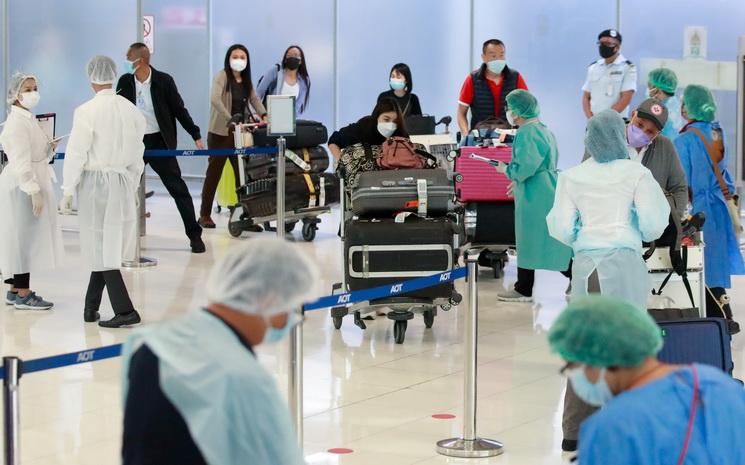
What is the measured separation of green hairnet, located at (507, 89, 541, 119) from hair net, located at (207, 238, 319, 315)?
6.16 meters

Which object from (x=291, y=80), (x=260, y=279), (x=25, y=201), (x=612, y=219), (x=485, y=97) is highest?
(x=291, y=80)

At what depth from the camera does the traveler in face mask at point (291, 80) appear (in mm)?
14344

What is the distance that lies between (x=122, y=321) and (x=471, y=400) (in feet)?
11.3

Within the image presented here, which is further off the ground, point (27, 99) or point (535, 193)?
point (27, 99)

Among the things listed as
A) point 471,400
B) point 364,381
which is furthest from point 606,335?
point 364,381

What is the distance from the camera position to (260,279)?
2924mm

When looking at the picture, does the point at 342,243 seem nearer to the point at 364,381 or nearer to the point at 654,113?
the point at 364,381

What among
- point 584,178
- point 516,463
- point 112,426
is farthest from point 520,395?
point 112,426

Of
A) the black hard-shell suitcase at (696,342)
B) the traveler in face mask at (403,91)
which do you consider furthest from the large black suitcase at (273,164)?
the black hard-shell suitcase at (696,342)

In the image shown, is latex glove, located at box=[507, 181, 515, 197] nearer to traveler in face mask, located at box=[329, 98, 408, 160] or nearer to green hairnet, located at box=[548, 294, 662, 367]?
traveler in face mask, located at box=[329, 98, 408, 160]

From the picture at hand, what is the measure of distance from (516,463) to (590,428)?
311cm

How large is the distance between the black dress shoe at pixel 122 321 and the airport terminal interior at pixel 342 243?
0.21ft

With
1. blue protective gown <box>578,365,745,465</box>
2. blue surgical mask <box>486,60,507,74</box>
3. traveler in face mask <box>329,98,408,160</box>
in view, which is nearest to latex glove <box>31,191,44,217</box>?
traveler in face mask <box>329,98,408,160</box>

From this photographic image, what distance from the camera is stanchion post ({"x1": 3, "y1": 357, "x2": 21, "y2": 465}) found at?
3.86 m
